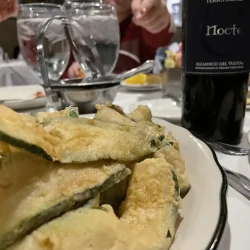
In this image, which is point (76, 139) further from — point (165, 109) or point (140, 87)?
point (140, 87)

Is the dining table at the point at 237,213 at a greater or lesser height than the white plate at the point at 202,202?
lesser

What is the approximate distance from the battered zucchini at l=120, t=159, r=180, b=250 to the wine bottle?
29 cm

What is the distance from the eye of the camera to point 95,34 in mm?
1194

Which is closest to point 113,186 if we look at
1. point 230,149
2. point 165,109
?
point 230,149

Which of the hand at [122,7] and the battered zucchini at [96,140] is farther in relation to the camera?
the hand at [122,7]

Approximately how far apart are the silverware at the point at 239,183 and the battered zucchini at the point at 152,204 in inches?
6.7

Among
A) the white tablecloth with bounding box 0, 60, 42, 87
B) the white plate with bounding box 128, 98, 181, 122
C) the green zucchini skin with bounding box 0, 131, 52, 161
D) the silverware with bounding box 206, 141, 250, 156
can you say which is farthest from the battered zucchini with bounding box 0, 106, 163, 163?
the white tablecloth with bounding box 0, 60, 42, 87

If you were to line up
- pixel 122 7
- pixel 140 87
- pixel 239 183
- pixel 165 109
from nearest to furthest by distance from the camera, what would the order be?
pixel 239 183, pixel 165 109, pixel 140 87, pixel 122 7

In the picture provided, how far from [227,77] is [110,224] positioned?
437mm

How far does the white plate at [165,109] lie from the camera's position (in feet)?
2.68

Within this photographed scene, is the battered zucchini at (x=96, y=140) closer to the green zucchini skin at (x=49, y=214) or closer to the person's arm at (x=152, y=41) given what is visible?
the green zucchini skin at (x=49, y=214)

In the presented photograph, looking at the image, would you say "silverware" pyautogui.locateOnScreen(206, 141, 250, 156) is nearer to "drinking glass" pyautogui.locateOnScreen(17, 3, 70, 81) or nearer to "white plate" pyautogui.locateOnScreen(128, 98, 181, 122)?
"white plate" pyautogui.locateOnScreen(128, 98, 181, 122)


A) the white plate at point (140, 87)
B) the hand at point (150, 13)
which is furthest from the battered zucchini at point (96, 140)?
the hand at point (150, 13)

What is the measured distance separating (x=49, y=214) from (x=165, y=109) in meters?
0.60
